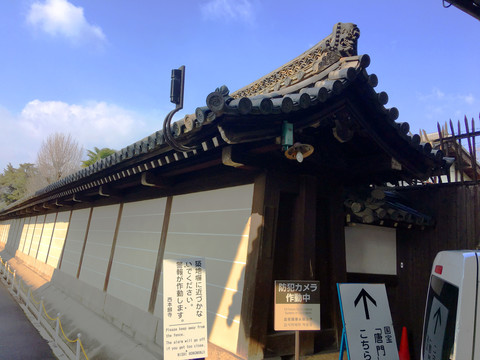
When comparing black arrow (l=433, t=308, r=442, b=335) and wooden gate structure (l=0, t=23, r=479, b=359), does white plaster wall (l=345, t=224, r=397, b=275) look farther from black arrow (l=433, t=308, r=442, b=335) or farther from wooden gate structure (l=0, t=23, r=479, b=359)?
black arrow (l=433, t=308, r=442, b=335)

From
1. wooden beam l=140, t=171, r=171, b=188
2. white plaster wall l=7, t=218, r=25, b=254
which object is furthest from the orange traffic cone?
white plaster wall l=7, t=218, r=25, b=254

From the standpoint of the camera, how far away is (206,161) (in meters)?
5.16

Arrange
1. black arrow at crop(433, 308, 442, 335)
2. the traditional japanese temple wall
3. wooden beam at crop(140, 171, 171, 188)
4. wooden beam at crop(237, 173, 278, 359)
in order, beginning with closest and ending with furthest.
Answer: black arrow at crop(433, 308, 442, 335) < wooden beam at crop(237, 173, 278, 359) < the traditional japanese temple wall < wooden beam at crop(140, 171, 171, 188)

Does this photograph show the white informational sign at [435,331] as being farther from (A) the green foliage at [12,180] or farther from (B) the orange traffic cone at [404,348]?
(A) the green foliage at [12,180]

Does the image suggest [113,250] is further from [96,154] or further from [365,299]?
[96,154]

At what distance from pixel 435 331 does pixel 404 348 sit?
3226 mm

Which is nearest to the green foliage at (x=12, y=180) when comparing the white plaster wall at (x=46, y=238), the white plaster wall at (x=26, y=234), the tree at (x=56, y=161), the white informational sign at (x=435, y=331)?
the tree at (x=56, y=161)

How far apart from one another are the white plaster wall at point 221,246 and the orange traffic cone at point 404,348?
2.93 m

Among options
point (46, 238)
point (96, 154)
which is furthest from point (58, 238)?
point (96, 154)

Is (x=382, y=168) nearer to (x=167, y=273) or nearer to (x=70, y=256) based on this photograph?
(x=167, y=273)

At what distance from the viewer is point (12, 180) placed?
6850 centimetres

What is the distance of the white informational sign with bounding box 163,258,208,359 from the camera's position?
3693 millimetres

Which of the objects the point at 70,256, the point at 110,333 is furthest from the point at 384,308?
the point at 70,256

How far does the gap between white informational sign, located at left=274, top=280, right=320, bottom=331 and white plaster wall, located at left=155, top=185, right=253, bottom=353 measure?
3.04ft
